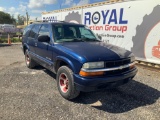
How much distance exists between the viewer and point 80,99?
4.13 m

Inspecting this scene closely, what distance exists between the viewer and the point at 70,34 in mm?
4762

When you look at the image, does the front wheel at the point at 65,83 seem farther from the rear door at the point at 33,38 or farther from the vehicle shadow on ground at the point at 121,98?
the rear door at the point at 33,38

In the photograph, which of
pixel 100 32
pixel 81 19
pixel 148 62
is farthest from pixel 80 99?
pixel 81 19

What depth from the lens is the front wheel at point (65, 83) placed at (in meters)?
3.69

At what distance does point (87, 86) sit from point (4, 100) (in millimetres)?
2060

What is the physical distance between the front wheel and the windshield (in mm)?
963

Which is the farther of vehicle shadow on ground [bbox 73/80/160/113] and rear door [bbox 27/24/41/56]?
rear door [bbox 27/24/41/56]

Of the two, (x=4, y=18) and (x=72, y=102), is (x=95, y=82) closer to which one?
(x=72, y=102)

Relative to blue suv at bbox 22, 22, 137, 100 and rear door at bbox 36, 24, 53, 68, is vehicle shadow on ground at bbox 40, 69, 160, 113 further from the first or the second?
rear door at bbox 36, 24, 53, 68

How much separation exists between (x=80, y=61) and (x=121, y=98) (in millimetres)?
1663

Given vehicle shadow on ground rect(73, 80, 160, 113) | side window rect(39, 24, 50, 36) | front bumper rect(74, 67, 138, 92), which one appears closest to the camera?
front bumper rect(74, 67, 138, 92)

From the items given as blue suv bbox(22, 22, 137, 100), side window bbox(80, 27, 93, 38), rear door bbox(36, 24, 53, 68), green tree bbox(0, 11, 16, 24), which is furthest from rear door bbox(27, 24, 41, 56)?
green tree bbox(0, 11, 16, 24)

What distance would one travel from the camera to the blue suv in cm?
343

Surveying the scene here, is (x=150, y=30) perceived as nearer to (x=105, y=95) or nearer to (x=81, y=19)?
(x=105, y=95)
